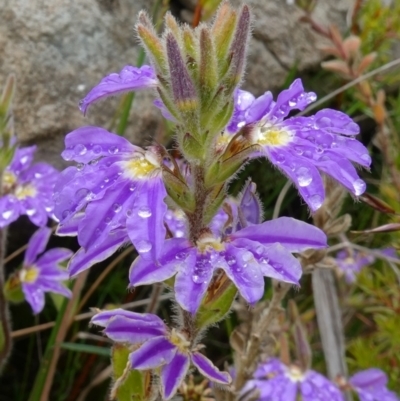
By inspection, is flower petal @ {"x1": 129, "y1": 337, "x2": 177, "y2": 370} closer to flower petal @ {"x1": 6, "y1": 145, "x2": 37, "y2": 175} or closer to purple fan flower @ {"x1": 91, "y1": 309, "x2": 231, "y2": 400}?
purple fan flower @ {"x1": 91, "y1": 309, "x2": 231, "y2": 400}

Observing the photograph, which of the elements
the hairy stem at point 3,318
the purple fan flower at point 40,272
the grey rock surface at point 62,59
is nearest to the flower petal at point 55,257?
the purple fan flower at point 40,272

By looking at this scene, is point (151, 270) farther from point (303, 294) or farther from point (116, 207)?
point (303, 294)

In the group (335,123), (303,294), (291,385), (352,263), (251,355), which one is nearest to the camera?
(335,123)

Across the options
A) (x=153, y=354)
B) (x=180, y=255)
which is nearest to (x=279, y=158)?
(x=180, y=255)

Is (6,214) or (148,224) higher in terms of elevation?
(148,224)

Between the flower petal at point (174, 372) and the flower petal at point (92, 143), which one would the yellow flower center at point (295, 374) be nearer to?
the flower petal at point (174, 372)

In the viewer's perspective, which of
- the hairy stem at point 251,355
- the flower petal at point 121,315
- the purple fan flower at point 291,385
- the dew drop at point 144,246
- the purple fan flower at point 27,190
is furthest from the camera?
the purple fan flower at point 27,190

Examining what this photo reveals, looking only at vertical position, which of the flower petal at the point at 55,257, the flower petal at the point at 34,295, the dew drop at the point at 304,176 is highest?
the dew drop at the point at 304,176
